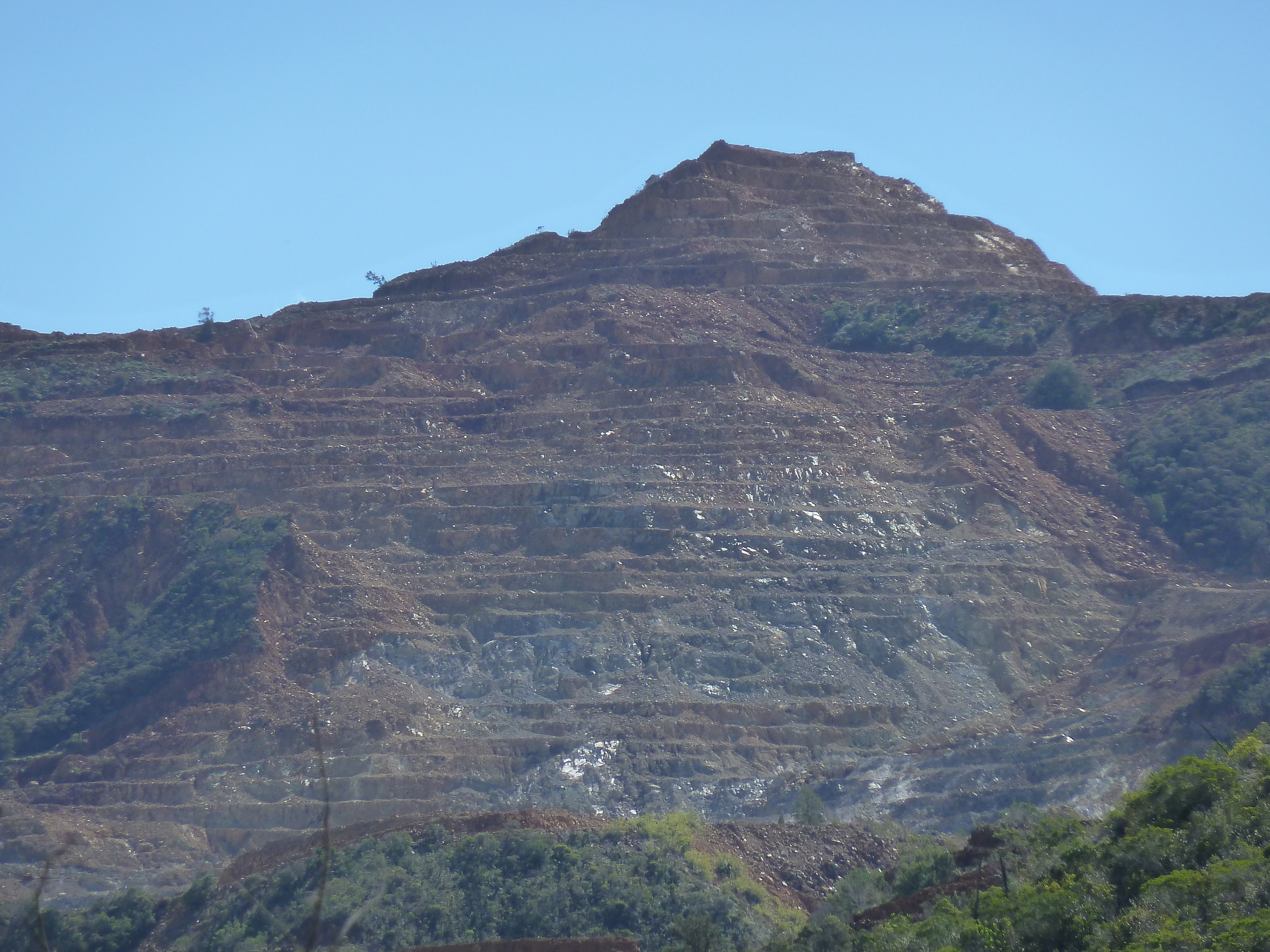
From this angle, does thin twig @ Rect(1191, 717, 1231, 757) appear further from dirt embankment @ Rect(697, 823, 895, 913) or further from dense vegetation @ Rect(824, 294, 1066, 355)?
dense vegetation @ Rect(824, 294, 1066, 355)

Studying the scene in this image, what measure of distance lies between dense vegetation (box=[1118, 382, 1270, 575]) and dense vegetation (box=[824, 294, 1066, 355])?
7.56 metres

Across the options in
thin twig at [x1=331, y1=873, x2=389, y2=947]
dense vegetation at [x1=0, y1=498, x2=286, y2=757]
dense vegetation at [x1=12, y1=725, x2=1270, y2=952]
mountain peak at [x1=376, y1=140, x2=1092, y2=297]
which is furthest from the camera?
mountain peak at [x1=376, y1=140, x2=1092, y2=297]

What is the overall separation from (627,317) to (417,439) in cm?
994

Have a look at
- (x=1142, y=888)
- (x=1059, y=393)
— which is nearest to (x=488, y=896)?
(x=1142, y=888)

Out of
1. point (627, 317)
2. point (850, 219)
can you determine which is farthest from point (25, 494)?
point (850, 219)

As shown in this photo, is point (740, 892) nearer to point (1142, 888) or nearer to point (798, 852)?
point (798, 852)

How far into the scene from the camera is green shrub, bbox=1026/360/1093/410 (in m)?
57.1

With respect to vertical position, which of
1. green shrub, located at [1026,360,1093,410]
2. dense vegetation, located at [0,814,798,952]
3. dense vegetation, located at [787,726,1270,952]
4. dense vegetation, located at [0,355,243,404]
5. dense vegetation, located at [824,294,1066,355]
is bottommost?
dense vegetation, located at [0,814,798,952]

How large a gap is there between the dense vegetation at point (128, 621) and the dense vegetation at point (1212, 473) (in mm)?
27837

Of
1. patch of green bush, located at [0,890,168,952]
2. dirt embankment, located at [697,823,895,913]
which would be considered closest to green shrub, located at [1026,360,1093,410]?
dirt embankment, located at [697,823,895,913]

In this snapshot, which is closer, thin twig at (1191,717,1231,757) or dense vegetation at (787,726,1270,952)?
dense vegetation at (787,726,1270,952)

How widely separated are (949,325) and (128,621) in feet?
107

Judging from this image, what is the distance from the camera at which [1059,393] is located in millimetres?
57188

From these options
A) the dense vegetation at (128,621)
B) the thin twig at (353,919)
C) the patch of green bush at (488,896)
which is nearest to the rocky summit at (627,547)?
the dense vegetation at (128,621)
